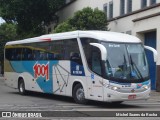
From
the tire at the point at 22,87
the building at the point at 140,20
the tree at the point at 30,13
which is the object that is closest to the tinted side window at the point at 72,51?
the tire at the point at 22,87

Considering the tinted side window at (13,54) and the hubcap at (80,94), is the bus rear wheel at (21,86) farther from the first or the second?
the hubcap at (80,94)

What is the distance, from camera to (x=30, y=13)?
148ft

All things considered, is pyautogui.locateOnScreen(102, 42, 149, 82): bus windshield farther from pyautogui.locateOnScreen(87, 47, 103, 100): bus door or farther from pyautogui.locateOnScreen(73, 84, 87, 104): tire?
pyautogui.locateOnScreen(73, 84, 87, 104): tire

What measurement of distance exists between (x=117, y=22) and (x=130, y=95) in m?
16.7

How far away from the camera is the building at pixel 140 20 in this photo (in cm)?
2822

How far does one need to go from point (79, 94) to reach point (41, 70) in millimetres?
4245

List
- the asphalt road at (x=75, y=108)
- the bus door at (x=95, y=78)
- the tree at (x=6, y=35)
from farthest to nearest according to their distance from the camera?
1. the tree at (x=6, y=35)
2. the bus door at (x=95, y=78)
3. the asphalt road at (x=75, y=108)

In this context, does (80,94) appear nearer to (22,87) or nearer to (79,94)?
(79,94)

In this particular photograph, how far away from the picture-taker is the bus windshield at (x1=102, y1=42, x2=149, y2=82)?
17.5 meters

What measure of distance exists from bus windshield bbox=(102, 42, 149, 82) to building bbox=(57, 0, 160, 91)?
9807 millimetres

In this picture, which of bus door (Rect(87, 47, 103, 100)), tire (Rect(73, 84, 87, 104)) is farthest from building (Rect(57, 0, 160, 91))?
bus door (Rect(87, 47, 103, 100))

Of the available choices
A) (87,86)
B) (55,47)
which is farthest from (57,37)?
(87,86)

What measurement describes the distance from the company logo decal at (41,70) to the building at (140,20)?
8272 mm

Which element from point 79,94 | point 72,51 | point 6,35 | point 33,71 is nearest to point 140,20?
point 33,71
